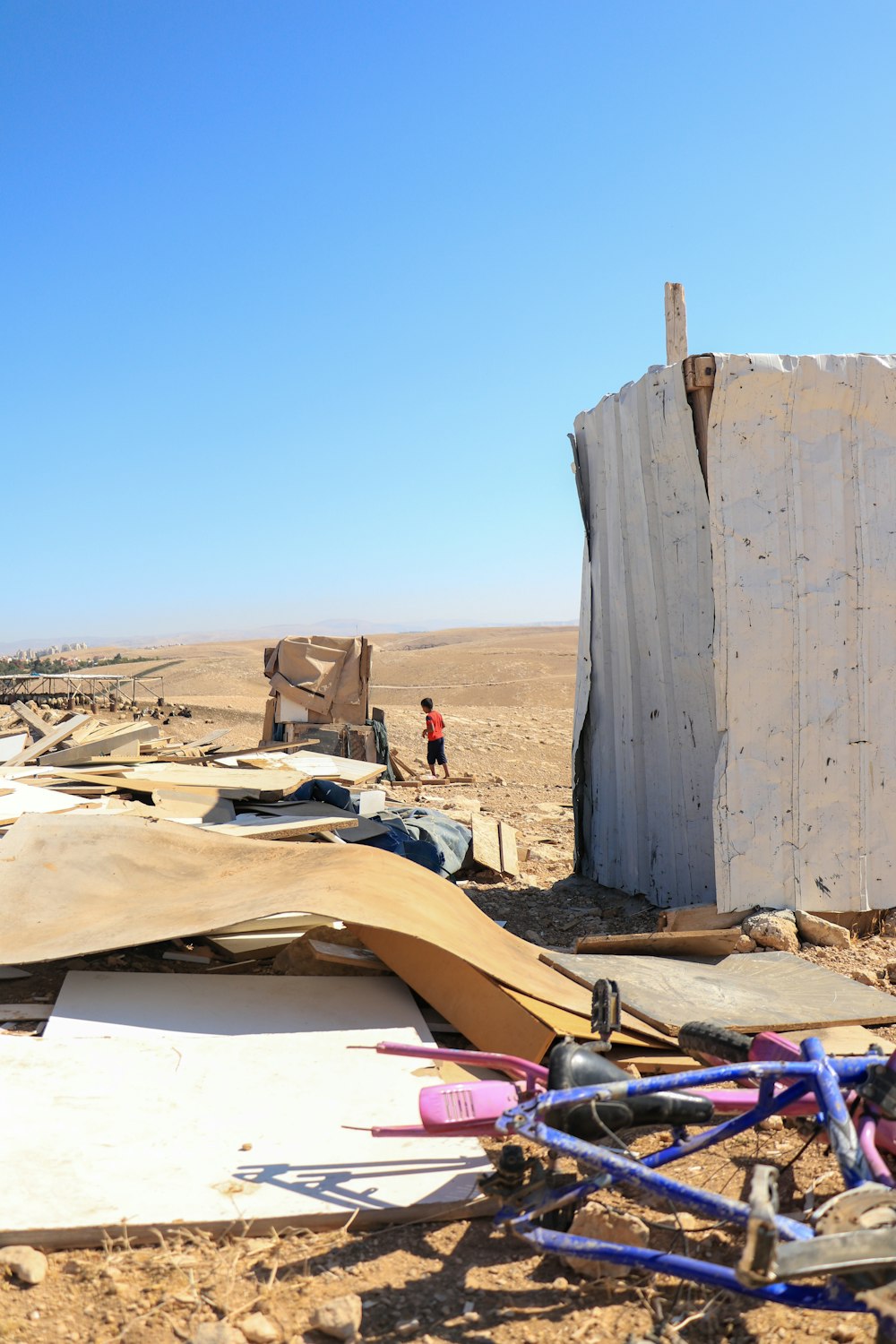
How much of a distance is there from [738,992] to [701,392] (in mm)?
3241

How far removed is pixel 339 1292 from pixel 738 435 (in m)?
4.53

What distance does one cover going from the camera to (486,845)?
7473 millimetres

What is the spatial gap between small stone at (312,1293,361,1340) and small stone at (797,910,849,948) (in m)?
3.64

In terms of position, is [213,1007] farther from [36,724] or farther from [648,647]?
[36,724]

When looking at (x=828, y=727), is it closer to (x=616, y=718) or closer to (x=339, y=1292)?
(x=616, y=718)

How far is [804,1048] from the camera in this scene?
2.46m

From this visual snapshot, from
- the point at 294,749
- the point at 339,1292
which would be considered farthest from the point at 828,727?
the point at 294,749

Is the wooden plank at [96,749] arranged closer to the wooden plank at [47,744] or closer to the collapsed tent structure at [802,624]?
the wooden plank at [47,744]

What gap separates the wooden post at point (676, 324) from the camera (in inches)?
238

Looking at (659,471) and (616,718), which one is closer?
(659,471)

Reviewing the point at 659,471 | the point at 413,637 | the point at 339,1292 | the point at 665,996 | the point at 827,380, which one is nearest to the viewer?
the point at 339,1292

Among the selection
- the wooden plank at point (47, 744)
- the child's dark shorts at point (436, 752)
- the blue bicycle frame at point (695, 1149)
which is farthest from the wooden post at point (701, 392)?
the child's dark shorts at point (436, 752)

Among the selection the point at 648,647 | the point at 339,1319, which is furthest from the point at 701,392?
the point at 339,1319

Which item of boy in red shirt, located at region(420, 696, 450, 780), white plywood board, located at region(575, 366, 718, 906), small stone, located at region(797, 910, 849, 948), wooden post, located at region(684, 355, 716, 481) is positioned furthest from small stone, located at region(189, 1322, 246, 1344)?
boy in red shirt, located at region(420, 696, 450, 780)
